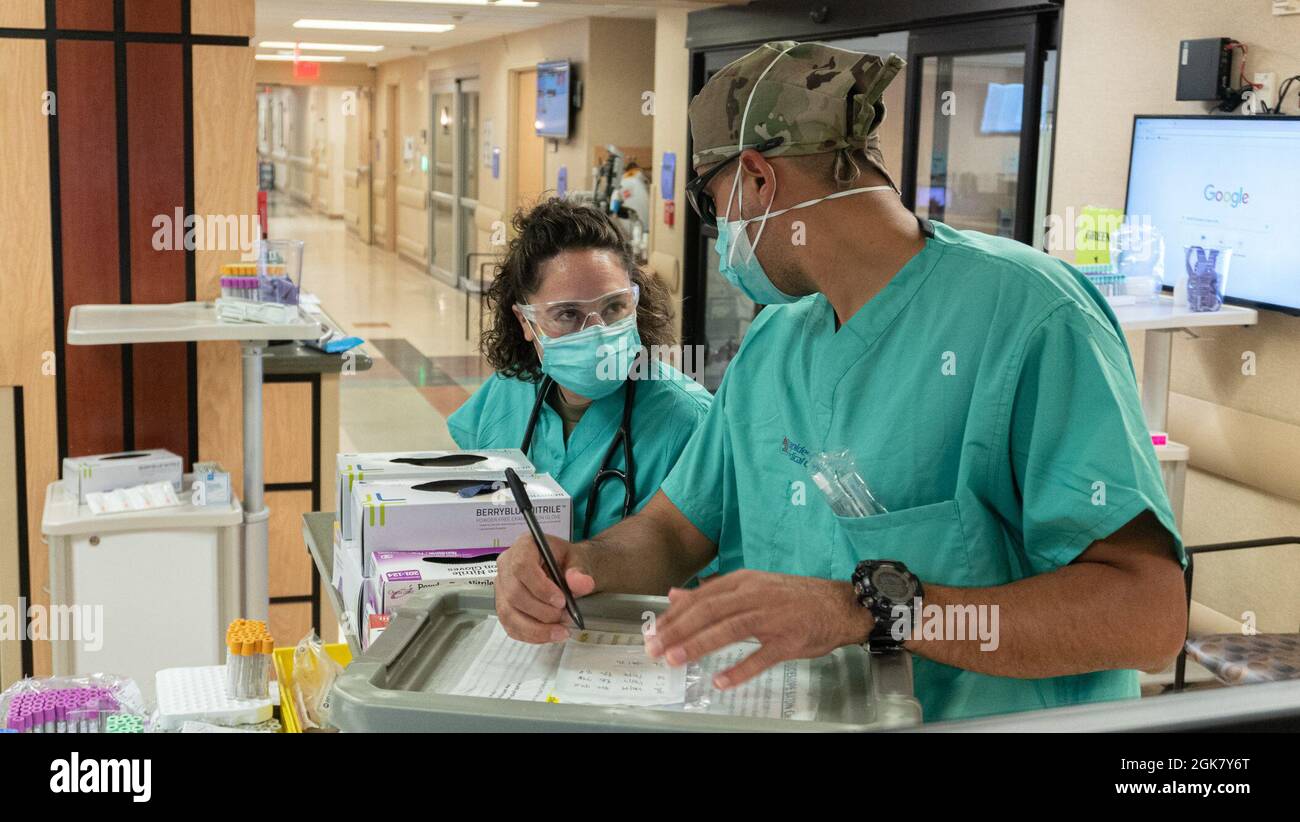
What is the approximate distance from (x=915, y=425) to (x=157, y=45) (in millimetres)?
3266

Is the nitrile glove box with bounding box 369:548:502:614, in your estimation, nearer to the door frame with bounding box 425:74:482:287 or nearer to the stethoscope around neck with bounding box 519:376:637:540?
the stethoscope around neck with bounding box 519:376:637:540

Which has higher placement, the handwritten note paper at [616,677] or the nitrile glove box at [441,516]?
the handwritten note paper at [616,677]

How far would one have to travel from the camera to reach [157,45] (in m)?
3.83

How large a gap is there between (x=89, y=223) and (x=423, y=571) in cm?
262

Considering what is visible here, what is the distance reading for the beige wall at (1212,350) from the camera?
416 cm

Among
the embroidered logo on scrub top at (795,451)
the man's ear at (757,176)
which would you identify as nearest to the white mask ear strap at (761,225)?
the man's ear at (757,176)

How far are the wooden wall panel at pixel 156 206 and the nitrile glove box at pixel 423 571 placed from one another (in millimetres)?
2470

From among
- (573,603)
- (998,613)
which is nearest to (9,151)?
(573,603)

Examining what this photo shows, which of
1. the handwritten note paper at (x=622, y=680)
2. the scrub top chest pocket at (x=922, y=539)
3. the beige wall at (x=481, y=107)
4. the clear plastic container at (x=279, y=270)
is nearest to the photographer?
the handwritten note paper at (x=622, y=680)

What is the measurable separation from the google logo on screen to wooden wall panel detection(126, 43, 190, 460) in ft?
11.2

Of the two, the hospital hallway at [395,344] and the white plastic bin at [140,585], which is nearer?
the white plastic bin at [140,585]

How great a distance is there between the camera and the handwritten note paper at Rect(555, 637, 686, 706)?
106cm

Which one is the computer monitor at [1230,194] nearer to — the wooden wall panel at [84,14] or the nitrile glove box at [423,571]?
the nitrile glove box at [423,571]
